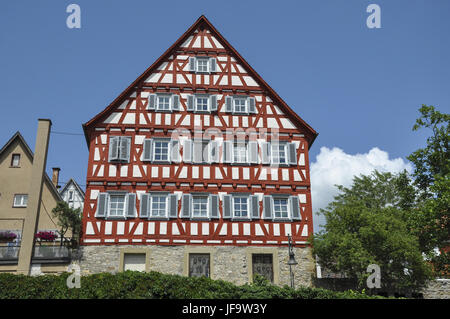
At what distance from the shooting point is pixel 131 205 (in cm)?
2003

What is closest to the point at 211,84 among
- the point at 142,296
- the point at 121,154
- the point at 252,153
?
the point at 252,153

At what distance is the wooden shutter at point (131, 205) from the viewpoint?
65.3 feet

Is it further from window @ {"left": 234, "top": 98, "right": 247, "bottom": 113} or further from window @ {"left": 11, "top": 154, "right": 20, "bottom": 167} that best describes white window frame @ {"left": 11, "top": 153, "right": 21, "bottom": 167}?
window @ {"left": 234, "top": 98, "right": 247, "bottom": 113}

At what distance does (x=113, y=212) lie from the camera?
20.0m

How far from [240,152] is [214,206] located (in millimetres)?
3025

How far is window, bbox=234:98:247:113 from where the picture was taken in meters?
22.4

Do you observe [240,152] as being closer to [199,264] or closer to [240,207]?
[240,207]

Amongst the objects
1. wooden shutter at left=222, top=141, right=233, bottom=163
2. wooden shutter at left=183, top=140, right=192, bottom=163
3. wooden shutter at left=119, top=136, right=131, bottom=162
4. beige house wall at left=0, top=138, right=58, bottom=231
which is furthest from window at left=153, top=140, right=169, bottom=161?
beige house wall at left=0, top=138, right=58, bottom=231

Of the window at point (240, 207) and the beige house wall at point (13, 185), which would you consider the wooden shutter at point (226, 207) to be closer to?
the window at point (240, 207)

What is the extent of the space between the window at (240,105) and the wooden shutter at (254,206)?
4498 mm

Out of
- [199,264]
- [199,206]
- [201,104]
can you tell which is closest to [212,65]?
[201,104]

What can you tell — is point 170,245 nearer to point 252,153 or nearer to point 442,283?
point 252,153

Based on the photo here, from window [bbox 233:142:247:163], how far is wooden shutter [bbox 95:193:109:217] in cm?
621
